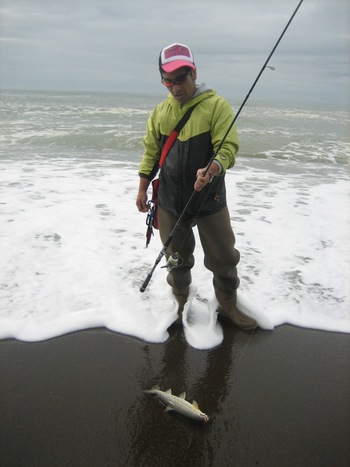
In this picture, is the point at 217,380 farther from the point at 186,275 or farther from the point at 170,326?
the point at 186,275

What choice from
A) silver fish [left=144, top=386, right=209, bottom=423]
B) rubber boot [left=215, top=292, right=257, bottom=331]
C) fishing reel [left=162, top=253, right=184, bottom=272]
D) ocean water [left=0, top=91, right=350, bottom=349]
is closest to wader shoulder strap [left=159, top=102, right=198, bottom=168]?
fishing reel [left=162, top=253, right=184, bottom=272]

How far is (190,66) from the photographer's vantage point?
104 inches

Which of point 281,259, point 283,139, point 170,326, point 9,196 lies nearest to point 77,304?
point 170,326

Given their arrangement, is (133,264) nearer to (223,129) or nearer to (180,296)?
(180,296)

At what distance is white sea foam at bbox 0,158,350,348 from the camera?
3.61 metres

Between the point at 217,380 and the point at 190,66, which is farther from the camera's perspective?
the point at 217,380

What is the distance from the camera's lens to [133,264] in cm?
488

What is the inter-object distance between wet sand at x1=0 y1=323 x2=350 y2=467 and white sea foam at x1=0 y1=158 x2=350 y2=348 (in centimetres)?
21

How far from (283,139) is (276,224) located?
14730 mm

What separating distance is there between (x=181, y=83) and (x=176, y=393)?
2.25 m

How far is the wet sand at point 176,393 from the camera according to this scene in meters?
2.25

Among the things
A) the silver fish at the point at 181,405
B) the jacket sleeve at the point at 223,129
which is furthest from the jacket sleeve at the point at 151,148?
the silver fish at the point at 181,405

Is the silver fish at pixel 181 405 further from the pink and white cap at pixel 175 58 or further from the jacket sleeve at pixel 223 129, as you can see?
the pink and white cap at pixel 175 58

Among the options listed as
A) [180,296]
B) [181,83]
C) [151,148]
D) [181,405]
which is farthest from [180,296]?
[181,83]
